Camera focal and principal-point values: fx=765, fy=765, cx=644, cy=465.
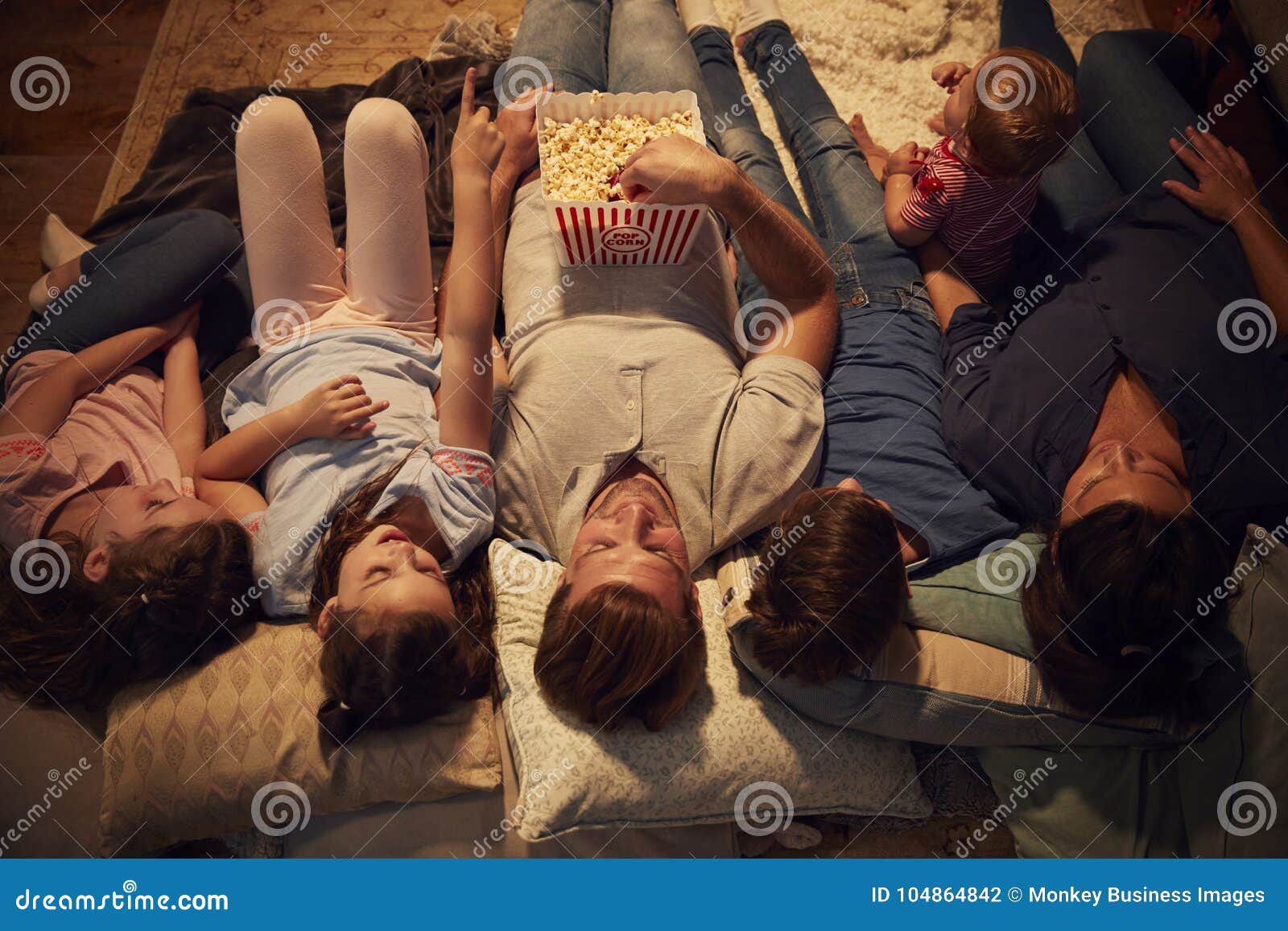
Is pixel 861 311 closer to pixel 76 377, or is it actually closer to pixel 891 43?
pixel 891 43

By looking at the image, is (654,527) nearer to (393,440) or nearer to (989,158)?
(393,440)

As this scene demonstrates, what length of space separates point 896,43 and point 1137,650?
1826 mm

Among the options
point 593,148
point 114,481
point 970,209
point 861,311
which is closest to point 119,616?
point 114,481

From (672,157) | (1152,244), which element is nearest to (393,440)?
(672,157)

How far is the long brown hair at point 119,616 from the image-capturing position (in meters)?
1.40

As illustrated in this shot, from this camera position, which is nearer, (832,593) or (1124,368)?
(832,593)

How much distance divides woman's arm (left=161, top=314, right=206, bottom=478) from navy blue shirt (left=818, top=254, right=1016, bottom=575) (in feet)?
4.46

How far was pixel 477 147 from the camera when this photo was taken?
1737 mm

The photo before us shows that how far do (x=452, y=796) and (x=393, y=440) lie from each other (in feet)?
2.25

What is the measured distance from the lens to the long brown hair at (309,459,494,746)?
52.2 inches

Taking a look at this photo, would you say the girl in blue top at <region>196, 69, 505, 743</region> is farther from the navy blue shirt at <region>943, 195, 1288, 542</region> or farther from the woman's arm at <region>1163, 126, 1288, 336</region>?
the woman's arm at <region>1163, 126, 1288, 336</region>

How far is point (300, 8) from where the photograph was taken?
2.42 m

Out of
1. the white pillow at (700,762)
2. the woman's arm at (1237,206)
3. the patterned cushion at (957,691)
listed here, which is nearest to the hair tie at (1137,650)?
the patterned cushion at (957,691)

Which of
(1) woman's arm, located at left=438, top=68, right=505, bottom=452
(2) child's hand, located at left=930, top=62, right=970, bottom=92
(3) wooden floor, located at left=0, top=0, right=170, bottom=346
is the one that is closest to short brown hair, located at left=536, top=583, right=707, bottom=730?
(1) woman's arm, located at left=438, top=68, right=505, bottom=452
